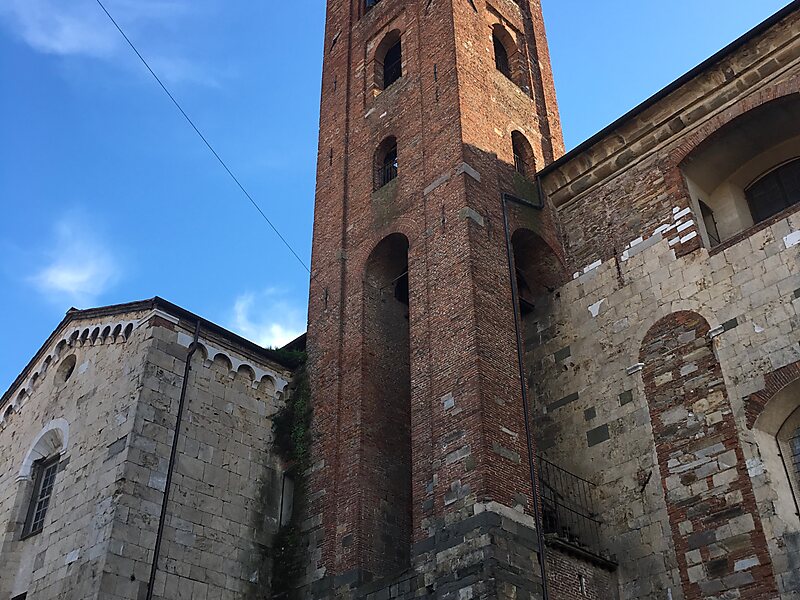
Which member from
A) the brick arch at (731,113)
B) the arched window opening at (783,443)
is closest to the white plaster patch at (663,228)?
the brick arch at (731,113)

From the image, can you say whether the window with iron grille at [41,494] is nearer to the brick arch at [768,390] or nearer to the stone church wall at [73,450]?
the stone church wall at [73,450]

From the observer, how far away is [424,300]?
15.4 m

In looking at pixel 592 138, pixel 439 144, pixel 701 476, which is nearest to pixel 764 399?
pixel 701 476

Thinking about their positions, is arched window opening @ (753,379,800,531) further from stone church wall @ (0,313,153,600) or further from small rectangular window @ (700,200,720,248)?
stone church wall @ (0,313,153,600)

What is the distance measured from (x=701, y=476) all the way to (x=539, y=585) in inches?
111

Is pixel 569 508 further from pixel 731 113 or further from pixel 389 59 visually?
pixel 389 59

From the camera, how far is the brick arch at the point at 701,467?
1140 cm

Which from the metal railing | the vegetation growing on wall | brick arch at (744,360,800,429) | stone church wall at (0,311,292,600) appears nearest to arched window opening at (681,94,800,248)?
brick arch at (744,360,800,429)

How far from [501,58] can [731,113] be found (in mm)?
8513

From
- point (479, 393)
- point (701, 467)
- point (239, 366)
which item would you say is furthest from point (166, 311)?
point (701, 467)

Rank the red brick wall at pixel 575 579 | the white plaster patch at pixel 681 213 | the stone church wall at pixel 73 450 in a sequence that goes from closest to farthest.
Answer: the red brick wall at pixel 575 579 < the stone church wall at pixel 73 450 < the white plaster patch at pixel 681 213

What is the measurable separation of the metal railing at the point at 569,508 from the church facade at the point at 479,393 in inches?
2.2

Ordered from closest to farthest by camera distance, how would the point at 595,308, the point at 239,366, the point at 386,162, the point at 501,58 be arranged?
the point at 595,308 < the point at 239,366 < the point at 386,162 < the point at 501,58

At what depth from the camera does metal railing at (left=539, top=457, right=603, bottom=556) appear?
44.0ft
